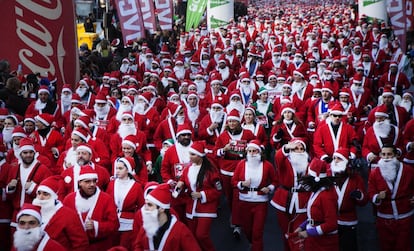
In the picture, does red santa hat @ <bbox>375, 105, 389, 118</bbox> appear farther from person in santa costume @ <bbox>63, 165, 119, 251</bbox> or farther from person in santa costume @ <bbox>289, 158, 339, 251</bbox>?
person in santa costume @ <bbox>63, 165, 119, 251</bbox>

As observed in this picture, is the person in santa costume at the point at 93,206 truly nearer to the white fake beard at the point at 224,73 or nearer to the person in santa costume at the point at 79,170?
the person in santa costume at the point at 79,170

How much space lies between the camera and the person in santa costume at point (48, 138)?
8.93 m

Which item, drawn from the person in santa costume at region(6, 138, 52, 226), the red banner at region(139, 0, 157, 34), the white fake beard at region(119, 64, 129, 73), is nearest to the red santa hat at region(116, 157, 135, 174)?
the person in santa costume at region(6, 138, 52, 226)

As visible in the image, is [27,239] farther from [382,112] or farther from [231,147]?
[382,112]

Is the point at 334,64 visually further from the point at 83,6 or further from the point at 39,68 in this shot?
the point at 83,6

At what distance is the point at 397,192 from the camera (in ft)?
23.1

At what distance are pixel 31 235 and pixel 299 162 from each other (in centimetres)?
355

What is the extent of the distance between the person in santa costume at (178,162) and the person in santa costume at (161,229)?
7.61 feet

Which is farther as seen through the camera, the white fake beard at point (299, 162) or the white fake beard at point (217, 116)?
the white fake beard at point (217, 116)

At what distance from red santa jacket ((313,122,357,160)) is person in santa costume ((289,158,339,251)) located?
8.43ft

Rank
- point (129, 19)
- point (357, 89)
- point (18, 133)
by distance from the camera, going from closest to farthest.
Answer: point (18, 133), point (357, 89), point (129, 19)

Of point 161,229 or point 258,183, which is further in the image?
point 258,183

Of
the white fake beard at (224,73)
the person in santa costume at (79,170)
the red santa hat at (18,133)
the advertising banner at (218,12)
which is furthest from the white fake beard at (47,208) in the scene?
the advertising banner at (218,12)

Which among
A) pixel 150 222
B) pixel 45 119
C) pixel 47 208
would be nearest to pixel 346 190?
pixel 150 222
